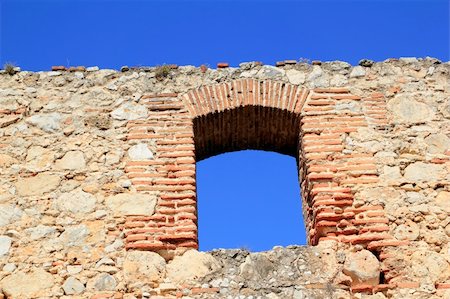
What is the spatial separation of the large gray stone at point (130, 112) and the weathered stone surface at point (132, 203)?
947mm

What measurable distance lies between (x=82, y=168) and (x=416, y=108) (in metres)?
3.42

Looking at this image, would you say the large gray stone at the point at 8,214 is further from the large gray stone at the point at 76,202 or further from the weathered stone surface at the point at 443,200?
the weathered stone surface at the point at 443,200

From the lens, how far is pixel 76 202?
602cm

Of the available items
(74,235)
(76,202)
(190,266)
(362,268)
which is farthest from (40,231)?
(362,268)

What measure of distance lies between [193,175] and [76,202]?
1.11m

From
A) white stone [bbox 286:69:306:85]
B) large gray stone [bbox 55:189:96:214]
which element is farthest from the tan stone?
white stone [bbox 286:69:306:85]

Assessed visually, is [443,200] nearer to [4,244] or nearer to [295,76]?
[295,76]

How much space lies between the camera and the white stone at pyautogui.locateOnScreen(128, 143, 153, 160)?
6.32 meters

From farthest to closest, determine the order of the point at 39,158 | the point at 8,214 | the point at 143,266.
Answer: the point at 39,158 < the point at 8,214 < the point at 143,266

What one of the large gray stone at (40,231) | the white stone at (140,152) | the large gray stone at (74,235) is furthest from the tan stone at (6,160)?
the white stone at (140,152)

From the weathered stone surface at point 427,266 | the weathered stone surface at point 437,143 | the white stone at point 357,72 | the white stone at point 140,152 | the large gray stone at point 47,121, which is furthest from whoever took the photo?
the white stone at point 357,72

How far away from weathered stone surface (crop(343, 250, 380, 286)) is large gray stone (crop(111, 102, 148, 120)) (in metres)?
2.51

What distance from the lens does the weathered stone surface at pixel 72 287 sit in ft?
18.0

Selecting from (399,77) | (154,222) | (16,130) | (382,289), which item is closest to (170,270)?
(154,222)
